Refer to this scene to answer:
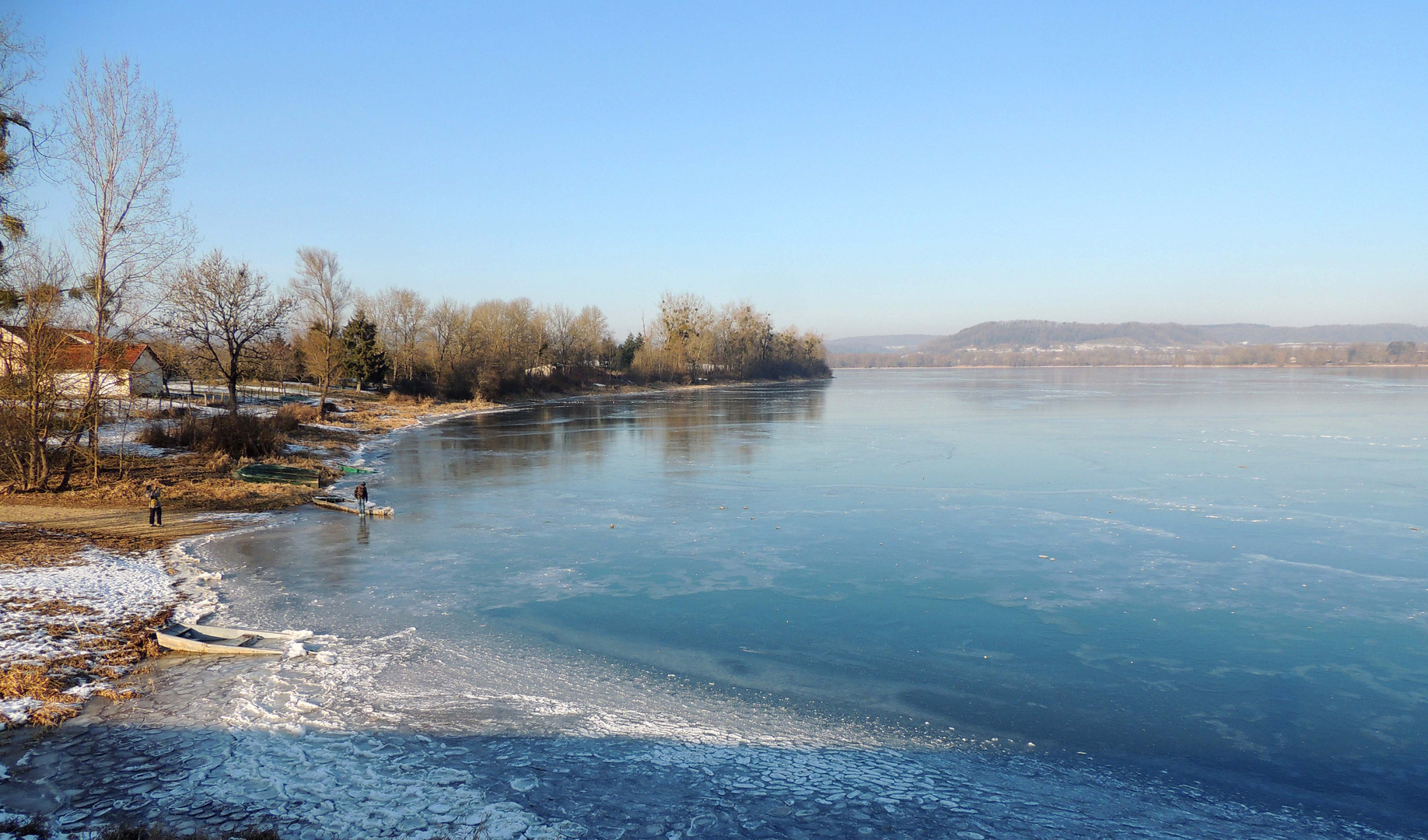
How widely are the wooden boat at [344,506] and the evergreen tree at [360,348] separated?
39367 mm

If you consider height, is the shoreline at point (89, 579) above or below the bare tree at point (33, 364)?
below

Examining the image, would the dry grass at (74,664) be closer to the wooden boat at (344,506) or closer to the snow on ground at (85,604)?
the snow on ground at (85,604)

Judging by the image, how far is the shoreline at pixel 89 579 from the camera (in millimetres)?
7203

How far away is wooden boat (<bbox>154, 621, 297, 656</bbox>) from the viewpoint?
8328mm

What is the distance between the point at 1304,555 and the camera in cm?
1252

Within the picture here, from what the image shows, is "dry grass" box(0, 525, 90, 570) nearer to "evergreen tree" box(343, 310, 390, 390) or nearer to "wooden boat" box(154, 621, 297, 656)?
"wooden boat" box(154, 621, 297, 656)

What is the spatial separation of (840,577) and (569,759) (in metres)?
6.18

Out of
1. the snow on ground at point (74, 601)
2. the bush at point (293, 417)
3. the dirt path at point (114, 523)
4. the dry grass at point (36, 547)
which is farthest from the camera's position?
the bush at point (293, 417)

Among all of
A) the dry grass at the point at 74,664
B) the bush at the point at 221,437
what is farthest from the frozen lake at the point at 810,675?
the bush at the point at 221,437

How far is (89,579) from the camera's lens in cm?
1041

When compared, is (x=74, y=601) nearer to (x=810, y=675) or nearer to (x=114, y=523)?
(x=114, y=523)

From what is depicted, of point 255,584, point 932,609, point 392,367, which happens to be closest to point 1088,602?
point 932,609

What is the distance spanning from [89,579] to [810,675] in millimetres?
9708

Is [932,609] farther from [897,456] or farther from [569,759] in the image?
[897,456]
